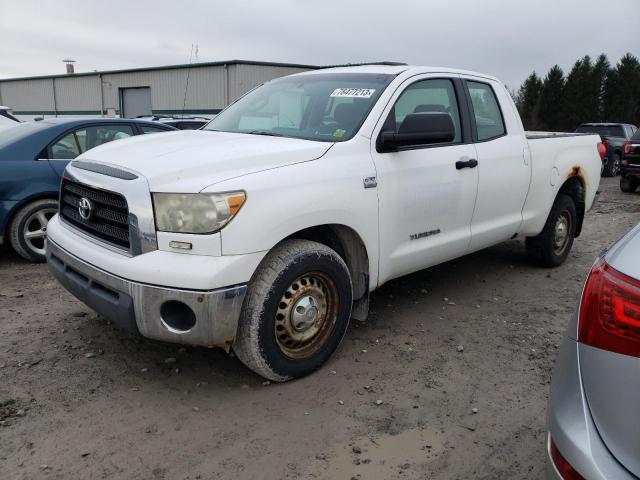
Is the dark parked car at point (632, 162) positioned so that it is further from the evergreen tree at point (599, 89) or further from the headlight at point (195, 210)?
the evergreen tree at point (599, 89)

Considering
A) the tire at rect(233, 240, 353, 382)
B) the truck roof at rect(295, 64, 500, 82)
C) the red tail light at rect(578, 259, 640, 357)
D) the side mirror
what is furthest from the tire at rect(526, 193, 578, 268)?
the red tail light at rect(578, 259, 640, 357)

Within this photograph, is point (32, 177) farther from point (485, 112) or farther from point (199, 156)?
point (485, 112)

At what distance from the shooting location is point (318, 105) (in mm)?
3947

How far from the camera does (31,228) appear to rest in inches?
221

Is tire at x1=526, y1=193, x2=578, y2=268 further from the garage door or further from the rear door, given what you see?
the garage door

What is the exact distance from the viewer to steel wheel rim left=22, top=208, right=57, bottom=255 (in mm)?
5504

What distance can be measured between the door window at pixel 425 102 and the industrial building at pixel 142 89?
18.1m

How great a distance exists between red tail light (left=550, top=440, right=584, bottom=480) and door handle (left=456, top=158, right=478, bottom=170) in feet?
8.63

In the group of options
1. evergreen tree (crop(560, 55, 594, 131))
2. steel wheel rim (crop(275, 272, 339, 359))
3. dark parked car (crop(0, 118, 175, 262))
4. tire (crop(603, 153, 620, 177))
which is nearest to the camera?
steel wheel rim (crop(275, 272, 339, 359))

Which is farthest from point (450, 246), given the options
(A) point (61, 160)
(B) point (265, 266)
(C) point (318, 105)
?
(A) point (61, 160)

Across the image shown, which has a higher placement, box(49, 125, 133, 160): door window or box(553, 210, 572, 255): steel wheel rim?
box(49, 125, 133, 160): door window

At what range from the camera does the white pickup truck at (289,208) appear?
281 centimetres

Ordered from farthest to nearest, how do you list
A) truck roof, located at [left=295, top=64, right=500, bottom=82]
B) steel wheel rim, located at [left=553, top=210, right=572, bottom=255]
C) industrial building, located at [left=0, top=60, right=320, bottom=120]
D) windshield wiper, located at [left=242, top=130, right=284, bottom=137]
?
industrial building, located at [left=0, top=60, right=320, bottom=120] → steel wheel rim, located at [left=553, top=210, right=572, bottom=255] → truck roof, located at [left=295, top=64, right=500, bottom=82] → windshield wiper, located at [left=242, top=130, right=284, bottom=137]

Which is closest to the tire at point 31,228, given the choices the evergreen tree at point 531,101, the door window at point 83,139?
the door window at point 83,139
